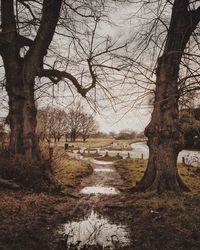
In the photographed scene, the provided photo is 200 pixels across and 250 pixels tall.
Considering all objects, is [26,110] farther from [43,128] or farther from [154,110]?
[154,110]

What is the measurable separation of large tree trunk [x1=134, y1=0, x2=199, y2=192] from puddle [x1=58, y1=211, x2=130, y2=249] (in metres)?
3.63

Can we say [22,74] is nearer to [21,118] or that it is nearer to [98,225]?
[21,118]

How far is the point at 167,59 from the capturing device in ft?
33.1

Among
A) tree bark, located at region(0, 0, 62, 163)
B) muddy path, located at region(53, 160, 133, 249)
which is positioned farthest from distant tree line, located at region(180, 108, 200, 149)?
tree bark, located at region(0, 0, 62, 163)

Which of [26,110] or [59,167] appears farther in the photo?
[59,167]

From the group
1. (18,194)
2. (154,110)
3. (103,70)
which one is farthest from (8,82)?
(154,110)

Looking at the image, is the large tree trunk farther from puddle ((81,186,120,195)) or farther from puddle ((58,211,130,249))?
puddle ((58,211,130,249))

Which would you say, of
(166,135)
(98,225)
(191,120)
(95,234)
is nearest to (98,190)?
(166,135)

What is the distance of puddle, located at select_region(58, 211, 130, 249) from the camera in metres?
5.25

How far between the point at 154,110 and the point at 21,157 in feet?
16.1

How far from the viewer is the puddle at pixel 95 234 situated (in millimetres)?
5254

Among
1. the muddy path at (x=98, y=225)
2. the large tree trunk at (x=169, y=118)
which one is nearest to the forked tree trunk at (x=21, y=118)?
the muddy path at (x=98, y=225)

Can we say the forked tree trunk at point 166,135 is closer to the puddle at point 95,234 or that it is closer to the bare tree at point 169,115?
the bare tree at point 169,115

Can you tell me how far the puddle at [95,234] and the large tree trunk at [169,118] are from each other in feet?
11.9
